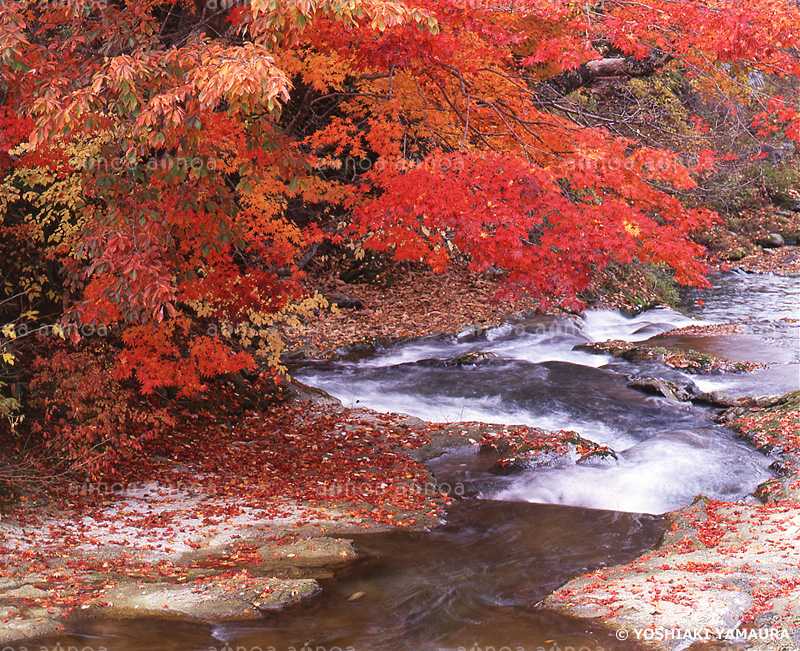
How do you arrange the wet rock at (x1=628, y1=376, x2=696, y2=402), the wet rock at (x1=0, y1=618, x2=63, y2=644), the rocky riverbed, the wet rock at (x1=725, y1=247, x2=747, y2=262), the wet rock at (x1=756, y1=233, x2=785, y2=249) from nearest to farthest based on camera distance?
the wet rock at (x1=0, y1=618, x2=63, y2=644), the rocky riverbed, the wet rock at (x1=628, y1=376, x2=696, y2=402), the wet rock at (x1=725, y1=247, x2=747, y2=262), the wet rock at (x1=756, y1=233, x2=785, y2=249)

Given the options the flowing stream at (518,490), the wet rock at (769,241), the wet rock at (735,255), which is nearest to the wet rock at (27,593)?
the flowing stream at (518,490)

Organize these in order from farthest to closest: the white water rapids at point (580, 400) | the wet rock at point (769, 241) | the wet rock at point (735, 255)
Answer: the wet rock at point (769, 241)
the wet rock at point (735, 255)
the white water rapids at point (580, 400)

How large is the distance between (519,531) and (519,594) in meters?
1.58

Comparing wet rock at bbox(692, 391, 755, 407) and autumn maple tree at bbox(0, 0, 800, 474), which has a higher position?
autumn maple tree at bbox(0, 0, 800, 474)

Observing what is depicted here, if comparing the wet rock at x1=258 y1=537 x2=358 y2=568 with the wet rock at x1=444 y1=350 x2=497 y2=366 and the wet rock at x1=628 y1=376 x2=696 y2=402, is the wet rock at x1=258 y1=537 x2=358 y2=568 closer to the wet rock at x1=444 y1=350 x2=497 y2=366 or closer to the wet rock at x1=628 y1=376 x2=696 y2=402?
the wet rock at x1=628 y1=376 x2=696 y2=402

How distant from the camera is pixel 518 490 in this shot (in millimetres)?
8977

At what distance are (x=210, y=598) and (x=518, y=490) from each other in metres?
4.54

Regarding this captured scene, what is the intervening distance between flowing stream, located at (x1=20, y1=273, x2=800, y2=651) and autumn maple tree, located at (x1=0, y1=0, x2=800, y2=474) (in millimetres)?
2546

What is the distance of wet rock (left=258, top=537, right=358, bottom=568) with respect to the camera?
662 cm

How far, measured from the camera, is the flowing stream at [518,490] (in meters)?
5.33

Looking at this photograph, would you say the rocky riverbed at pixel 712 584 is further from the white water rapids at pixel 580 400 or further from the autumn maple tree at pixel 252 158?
the autumn maple tree at pixel 252 158

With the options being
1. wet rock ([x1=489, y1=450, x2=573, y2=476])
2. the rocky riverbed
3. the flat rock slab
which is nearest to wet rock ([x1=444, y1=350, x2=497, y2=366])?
wet rock ([x1=489, y1=450, x2=573, y2=476])

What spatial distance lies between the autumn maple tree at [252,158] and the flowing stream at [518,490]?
2.55 meters

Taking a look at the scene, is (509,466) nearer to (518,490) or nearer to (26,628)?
(518,490)
